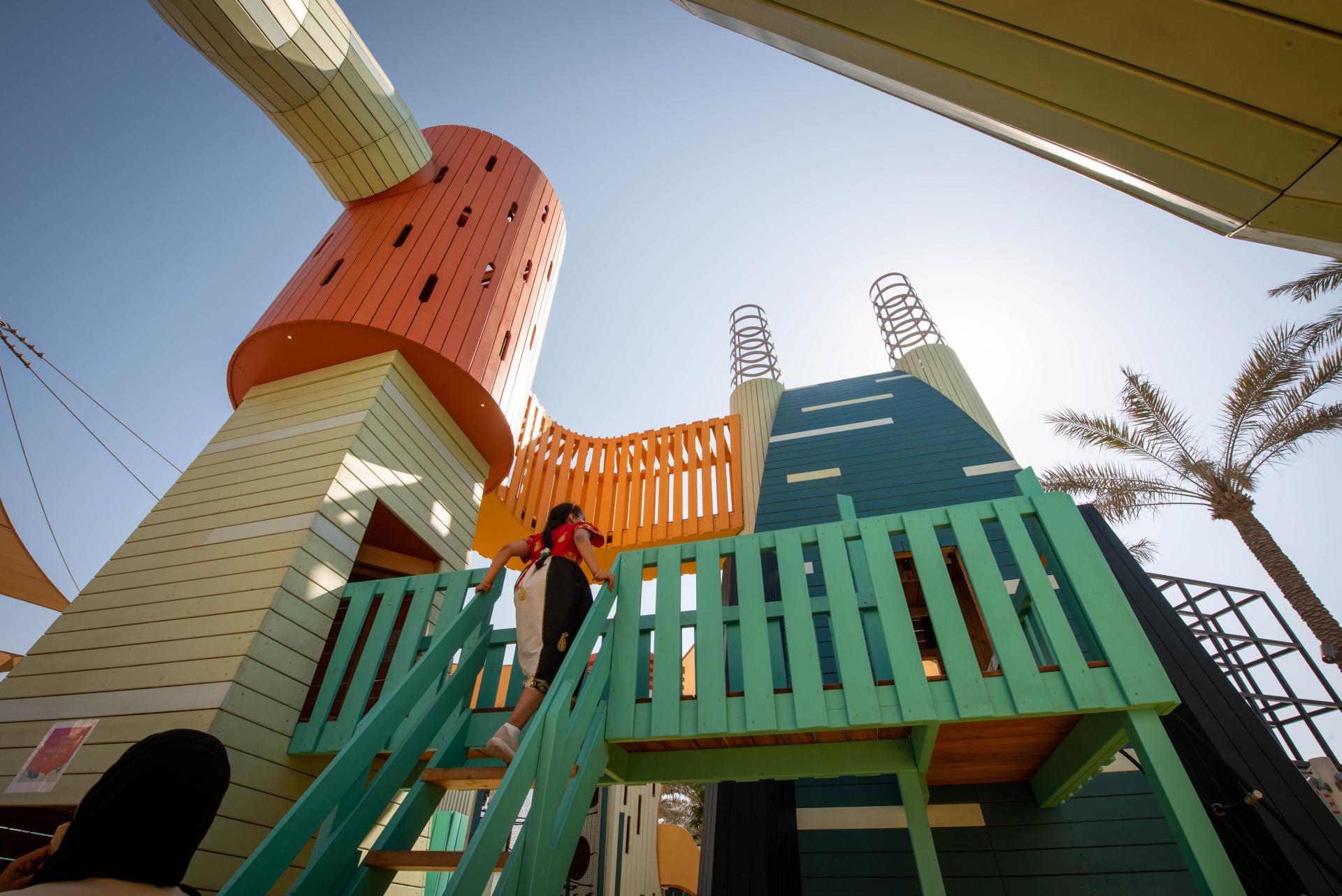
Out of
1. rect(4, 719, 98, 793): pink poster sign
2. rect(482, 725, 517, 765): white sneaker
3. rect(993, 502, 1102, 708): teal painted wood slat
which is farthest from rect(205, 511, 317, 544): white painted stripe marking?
rect(993, 502, 1102, 708): teal painted wood slat

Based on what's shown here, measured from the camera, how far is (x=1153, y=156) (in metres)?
1.45

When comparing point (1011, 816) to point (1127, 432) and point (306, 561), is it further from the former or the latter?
point (1127, 432)

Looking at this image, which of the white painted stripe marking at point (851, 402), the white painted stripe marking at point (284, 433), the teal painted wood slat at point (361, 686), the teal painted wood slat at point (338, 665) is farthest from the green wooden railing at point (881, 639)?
the white painted stripe marking at point (851, 402)

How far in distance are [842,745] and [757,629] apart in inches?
29.1

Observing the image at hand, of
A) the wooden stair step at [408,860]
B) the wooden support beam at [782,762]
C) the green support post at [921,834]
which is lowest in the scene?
the wooden stair step at [408,860]

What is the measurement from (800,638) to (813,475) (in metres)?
4.16

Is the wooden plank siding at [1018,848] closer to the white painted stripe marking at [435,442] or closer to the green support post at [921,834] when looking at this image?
the green support post at [921,834]

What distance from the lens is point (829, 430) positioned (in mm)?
7672

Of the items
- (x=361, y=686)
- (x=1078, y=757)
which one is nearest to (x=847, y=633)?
(x=1078, y=757)

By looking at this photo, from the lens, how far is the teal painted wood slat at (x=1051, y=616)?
2.57 m

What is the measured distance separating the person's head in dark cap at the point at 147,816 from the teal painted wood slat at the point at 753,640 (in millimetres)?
2102

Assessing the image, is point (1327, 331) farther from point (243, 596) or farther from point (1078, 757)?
point (243, 596)

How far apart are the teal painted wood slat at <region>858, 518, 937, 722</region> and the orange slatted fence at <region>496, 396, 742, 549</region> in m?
4.02

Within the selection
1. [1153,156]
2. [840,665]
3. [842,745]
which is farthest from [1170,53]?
[842,745]
